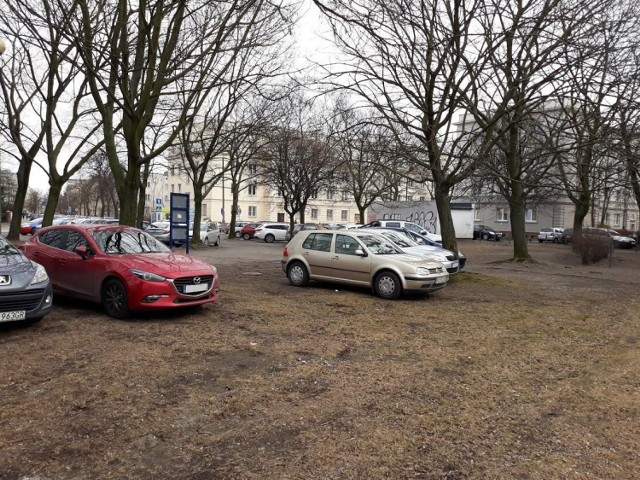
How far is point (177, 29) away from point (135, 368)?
8195 millimetres

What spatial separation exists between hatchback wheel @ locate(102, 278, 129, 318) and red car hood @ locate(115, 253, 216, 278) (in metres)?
0.37

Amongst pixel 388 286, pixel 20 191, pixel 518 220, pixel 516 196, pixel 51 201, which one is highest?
pixel 516 196

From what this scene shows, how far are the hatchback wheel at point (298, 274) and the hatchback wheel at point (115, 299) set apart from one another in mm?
5047

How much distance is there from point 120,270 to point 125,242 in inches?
44.4

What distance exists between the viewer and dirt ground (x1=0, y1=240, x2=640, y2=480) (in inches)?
136

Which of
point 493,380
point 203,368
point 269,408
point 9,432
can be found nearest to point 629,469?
point 493,380

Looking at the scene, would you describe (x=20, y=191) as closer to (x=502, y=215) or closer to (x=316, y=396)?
(x=316, y=396)

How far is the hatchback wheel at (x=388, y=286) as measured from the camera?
10.5m

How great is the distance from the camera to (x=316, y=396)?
4.73 m

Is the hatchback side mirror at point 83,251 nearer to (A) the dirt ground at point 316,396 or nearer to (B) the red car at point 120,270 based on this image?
(B) the red car at point 120,270

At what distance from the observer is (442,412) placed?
4391mm

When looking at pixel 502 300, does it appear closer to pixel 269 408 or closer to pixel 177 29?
pixel 269 408

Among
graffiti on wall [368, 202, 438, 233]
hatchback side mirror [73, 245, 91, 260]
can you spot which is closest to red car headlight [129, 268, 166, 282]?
hatchback side mirror [73, 245, 91, 260]

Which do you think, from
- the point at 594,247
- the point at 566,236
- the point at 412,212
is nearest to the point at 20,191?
the point at 412,212
